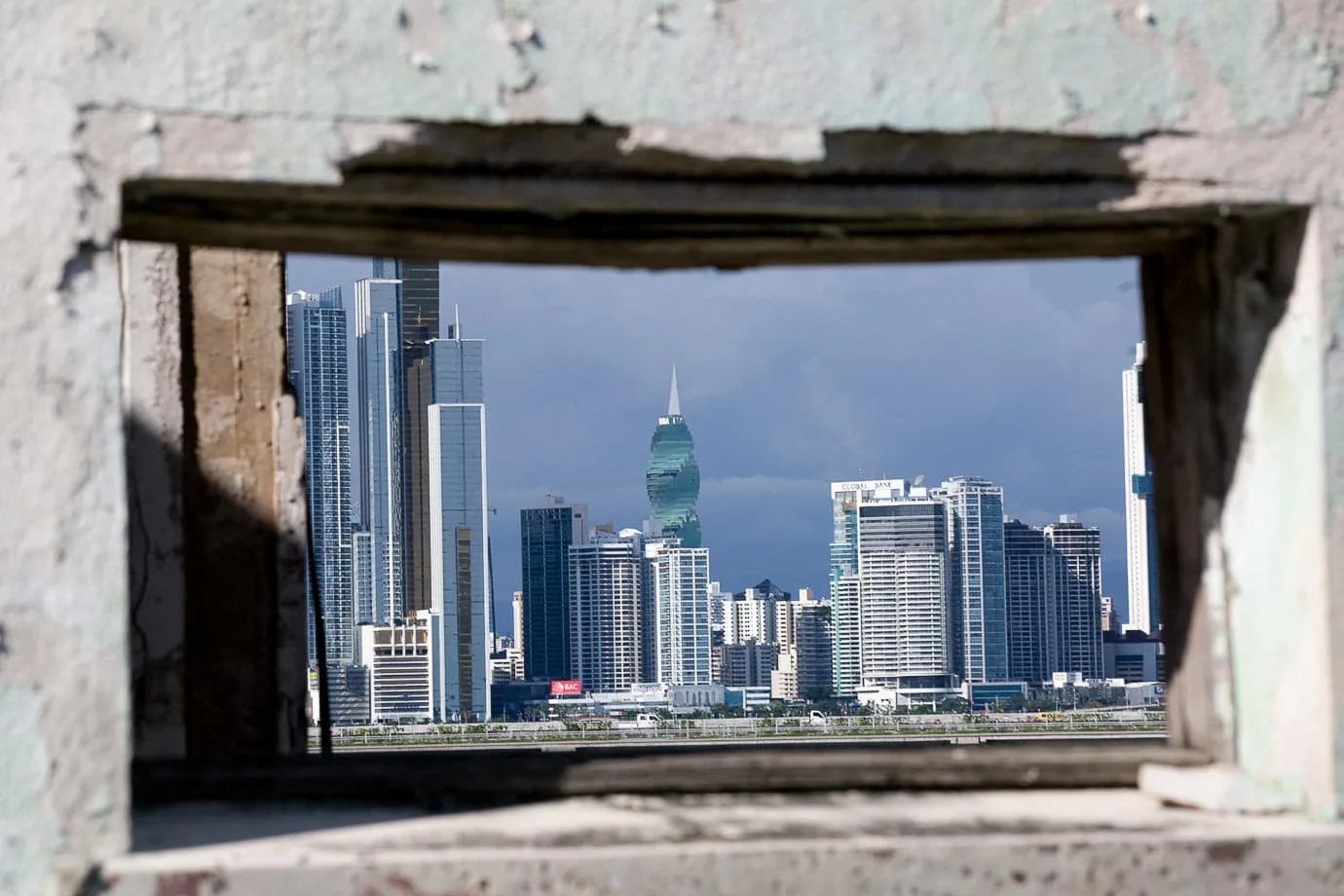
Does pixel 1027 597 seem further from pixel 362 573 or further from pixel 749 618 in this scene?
pixel 362 573

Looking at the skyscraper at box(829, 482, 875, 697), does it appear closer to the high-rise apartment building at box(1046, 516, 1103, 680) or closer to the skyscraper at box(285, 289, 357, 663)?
the high-rise apartment building at box(1046, 516, 1103, 680)

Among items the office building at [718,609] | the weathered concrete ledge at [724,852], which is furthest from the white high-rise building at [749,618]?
the weathered concrete ledge at [724,852]

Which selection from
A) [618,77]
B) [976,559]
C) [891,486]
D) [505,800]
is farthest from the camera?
[891,486]

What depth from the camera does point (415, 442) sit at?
183 meters

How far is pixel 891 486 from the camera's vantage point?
19062 cm

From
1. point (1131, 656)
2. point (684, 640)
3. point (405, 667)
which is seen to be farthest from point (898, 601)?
point (405, 667)

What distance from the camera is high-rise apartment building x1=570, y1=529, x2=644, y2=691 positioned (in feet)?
599

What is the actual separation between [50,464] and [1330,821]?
2.48 m

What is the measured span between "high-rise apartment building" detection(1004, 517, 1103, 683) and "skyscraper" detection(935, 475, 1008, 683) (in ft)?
3.66

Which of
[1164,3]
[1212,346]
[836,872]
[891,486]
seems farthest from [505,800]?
[891,486]

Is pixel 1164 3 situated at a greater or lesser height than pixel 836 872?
greater

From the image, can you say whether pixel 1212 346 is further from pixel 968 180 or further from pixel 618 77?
pixel 618 77

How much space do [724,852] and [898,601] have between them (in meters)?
170

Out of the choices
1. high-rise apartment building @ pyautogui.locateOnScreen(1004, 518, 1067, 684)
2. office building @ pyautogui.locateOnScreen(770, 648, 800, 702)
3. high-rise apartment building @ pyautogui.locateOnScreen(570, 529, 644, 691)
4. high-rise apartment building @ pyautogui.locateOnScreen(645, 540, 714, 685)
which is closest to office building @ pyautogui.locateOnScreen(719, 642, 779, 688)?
office building @ pyautogui.locateOnScreen(770, 648, 800, 702)
